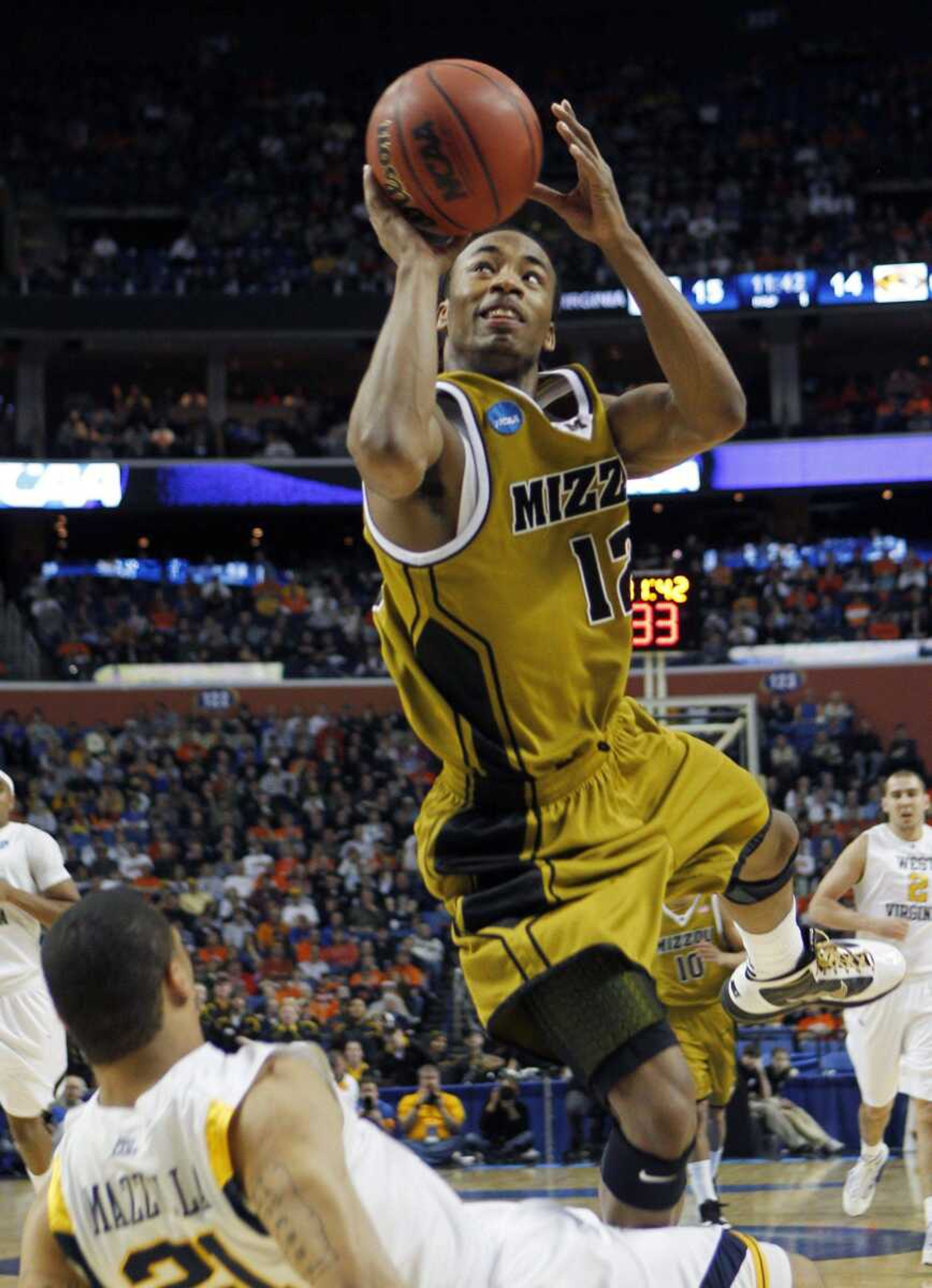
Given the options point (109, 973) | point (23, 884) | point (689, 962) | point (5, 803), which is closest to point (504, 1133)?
point (689, 962)

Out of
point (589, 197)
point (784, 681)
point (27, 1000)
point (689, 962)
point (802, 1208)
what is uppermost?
point (589, 197)

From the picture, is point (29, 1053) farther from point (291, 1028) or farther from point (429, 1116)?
point (291, 1028)

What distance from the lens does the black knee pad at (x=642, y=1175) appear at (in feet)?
12.4

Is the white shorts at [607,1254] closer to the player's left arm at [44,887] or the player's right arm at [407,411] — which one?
the player's right arm at [407,411]

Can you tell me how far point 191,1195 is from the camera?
2580 mm

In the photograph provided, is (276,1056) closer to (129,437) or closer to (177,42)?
(129,437)

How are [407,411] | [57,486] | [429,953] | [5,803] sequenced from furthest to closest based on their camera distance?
[57,486]
[429,953]
[5,803]
[407,411]

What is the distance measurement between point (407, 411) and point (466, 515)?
0.40 meters

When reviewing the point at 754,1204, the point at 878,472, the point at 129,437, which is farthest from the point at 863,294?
the point at 754,1204

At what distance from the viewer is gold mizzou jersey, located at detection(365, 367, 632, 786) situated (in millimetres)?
3924

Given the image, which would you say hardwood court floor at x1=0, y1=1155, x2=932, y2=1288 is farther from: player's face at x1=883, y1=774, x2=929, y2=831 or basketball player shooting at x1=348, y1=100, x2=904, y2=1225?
basketball player shooting at x1=348, y1=100, x2=904, y2=1225

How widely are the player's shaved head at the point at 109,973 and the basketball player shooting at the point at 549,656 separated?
1.29 m

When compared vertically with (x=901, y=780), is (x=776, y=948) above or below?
above

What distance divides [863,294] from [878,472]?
3.04 meters
